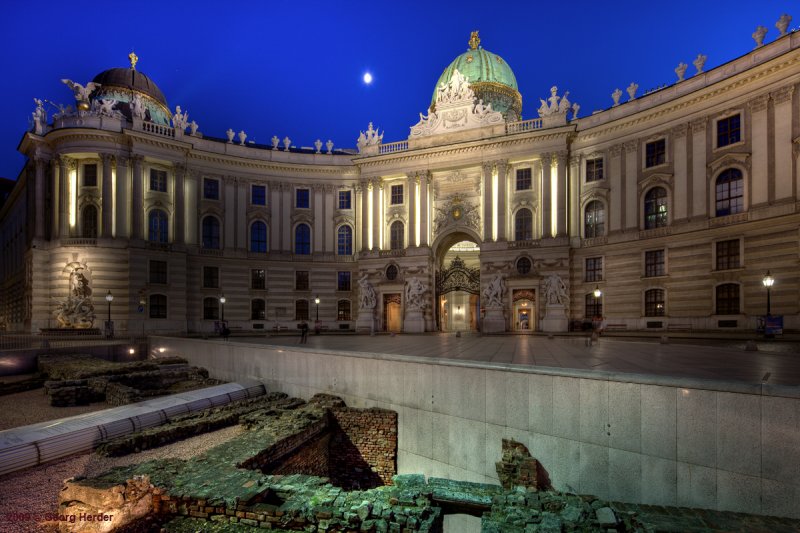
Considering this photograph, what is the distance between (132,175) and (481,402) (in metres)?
40.0

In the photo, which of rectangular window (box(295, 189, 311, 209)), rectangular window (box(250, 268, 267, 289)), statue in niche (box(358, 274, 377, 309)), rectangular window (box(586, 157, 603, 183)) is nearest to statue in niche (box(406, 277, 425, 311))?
statue in niche (box(358, 274, 377, 309))

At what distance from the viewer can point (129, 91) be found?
154 feet

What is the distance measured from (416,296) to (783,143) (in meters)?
28.1

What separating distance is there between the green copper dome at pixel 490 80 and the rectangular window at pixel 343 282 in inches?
883

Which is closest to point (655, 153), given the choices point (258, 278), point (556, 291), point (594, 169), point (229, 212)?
point (594, 169)

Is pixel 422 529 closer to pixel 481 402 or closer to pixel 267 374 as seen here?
pixel 481 402

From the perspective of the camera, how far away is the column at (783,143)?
26016 millimetres

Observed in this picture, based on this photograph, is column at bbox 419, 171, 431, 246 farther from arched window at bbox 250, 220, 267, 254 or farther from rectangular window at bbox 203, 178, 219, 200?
rectangular window at bbox 203, 178, 219, 200

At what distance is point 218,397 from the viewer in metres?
16.2

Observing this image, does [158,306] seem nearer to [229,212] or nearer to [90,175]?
[229,212]

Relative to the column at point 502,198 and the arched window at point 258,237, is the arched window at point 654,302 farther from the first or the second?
the arched window at point 258,237

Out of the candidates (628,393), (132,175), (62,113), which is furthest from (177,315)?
(628,393)

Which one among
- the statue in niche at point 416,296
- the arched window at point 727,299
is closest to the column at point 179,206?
the statue in niche at point 416,296

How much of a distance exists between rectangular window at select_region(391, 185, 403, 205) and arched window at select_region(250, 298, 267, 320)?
1713 cm
